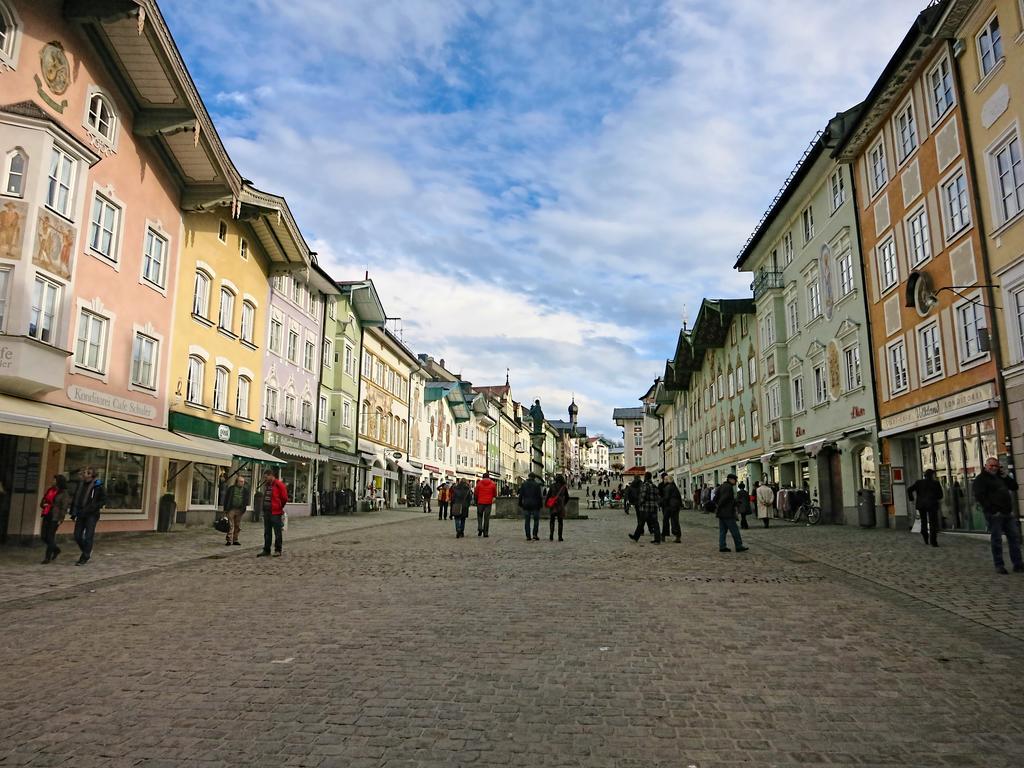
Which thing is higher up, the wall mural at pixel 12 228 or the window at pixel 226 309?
the window at pixel 226 309

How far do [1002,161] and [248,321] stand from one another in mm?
24799

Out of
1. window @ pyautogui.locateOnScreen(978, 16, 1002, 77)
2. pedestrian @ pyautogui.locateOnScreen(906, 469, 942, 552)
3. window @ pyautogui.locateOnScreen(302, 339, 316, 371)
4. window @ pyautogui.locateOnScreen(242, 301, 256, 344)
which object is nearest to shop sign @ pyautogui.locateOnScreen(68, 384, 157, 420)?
window @ pyautogui.locateOnScreen(242, 301, 256, 344)

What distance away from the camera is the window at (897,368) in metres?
22.8

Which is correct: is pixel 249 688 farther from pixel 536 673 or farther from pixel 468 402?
pixel 468 402

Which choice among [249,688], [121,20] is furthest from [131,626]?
[121,20]

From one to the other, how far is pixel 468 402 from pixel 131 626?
66.4m

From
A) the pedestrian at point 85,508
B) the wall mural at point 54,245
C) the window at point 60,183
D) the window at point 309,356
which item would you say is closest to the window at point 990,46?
the pedestrian at point 85,508

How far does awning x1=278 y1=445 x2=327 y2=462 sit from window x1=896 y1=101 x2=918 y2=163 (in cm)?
2498

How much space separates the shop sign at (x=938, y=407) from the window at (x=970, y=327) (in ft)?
2.92

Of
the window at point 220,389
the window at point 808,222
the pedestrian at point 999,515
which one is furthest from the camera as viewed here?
the window at point 808,222

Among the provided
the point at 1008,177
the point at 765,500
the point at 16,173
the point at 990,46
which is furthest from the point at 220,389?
the point at 990,46

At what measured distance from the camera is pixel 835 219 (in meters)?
27.9

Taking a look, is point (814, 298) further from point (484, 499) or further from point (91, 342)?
point (91, 342)

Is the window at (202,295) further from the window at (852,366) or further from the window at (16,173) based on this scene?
the window at (852,366)
